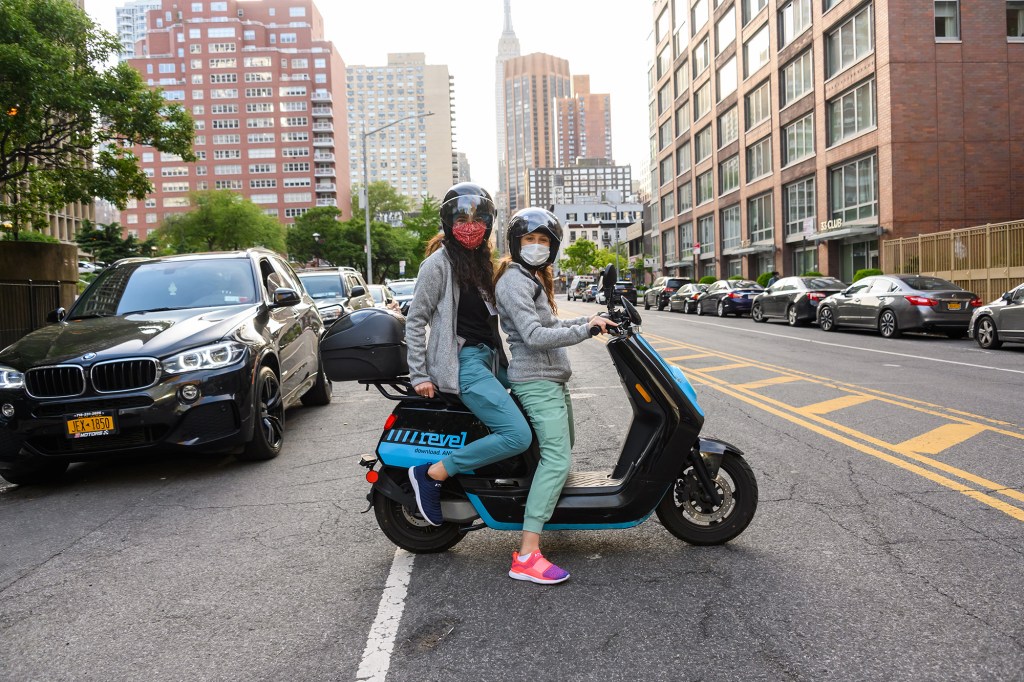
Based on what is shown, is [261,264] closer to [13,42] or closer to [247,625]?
[247,625]

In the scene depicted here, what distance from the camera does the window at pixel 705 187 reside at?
53.9m

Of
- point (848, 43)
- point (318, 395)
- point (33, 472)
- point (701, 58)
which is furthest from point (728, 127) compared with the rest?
point (33, 472)

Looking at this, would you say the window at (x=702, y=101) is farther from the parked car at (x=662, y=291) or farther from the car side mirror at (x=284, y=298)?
the car side mirror at (x=284, y=298)

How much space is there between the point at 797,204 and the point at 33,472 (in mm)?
38505

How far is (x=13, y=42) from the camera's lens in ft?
46.0

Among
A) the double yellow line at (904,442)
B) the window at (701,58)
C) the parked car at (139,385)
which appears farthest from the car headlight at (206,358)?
the window at (701,58)

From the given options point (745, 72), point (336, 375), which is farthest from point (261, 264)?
point (745, 72)

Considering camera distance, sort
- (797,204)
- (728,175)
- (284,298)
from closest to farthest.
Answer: (284,298), (797,204), (728,175)

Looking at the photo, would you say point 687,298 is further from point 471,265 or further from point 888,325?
point 471,265

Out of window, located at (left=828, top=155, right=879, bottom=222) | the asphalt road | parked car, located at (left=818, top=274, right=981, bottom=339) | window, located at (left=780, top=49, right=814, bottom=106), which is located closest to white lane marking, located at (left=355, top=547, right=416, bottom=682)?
the asphalt road

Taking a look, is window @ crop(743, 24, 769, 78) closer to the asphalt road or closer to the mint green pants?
the asphalt road

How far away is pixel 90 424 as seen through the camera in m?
5.80

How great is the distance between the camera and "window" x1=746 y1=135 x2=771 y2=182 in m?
43.7

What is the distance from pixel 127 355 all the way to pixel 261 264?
2.65 meters
